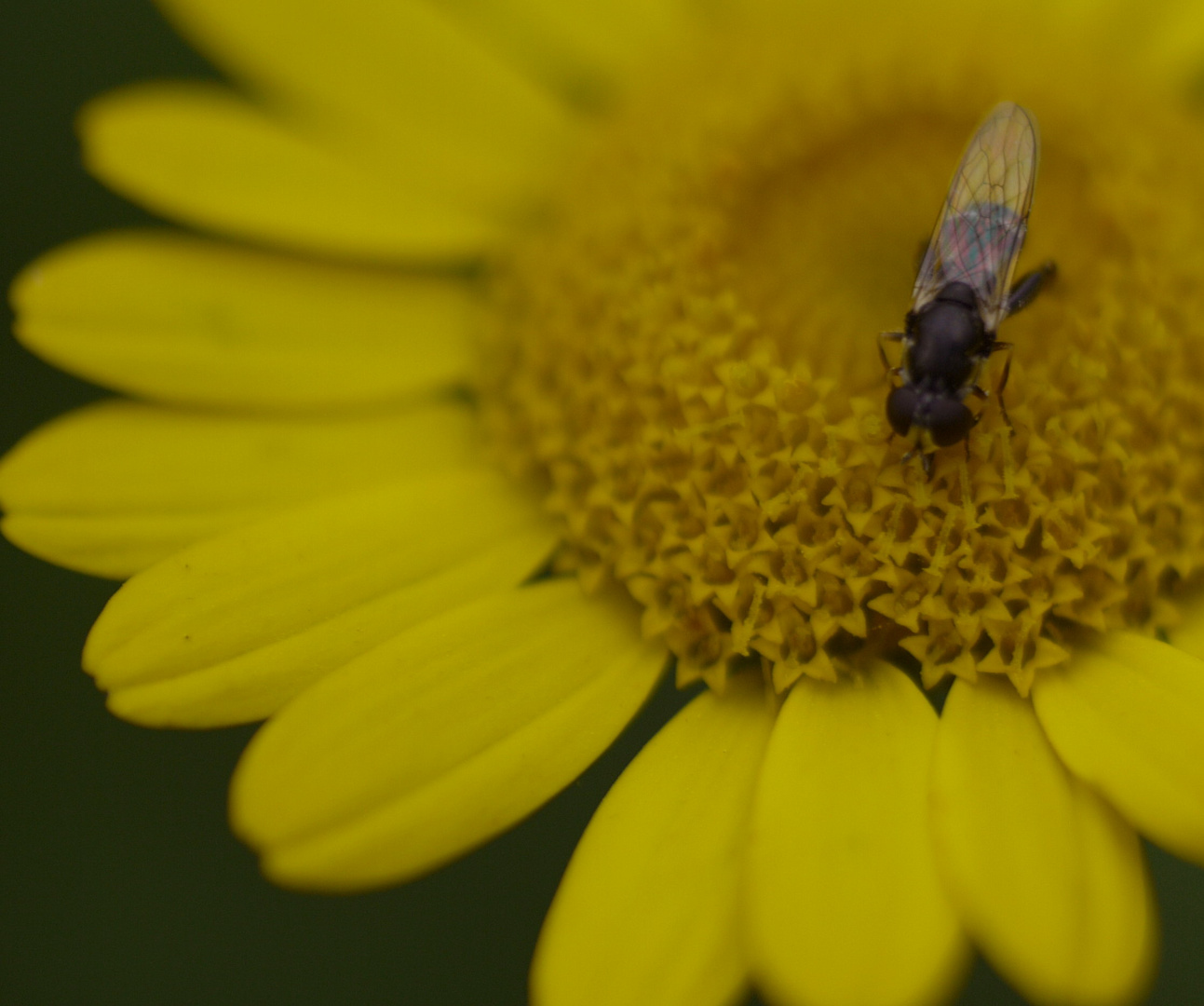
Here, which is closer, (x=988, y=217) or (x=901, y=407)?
(x=901, y=407)

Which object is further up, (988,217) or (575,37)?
(575,37)

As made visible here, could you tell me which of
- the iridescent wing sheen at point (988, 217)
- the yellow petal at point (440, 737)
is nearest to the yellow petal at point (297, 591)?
the yellow petal at point (440, 737)

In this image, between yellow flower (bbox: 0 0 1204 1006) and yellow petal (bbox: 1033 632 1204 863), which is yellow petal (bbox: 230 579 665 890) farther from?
yellow petal (bbox: 1033 632 1204 863)

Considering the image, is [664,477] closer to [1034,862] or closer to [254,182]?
[1034,862]

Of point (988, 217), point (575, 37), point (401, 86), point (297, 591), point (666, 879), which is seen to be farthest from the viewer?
point (575, 37)

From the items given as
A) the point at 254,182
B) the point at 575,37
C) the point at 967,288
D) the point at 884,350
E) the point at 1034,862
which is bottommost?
the point at 1034,862

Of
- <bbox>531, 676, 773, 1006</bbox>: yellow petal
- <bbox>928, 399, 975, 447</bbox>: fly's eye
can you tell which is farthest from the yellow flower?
<bbox>928, 399, 975, 447</bbox>: fly's eye

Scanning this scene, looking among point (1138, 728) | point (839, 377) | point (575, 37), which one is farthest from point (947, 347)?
point (575, 37)
